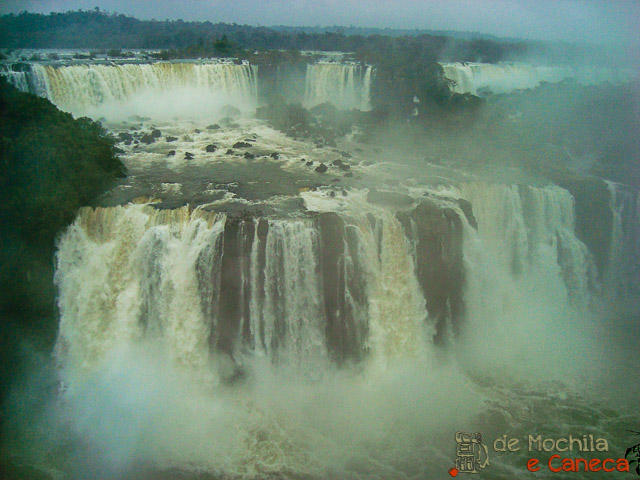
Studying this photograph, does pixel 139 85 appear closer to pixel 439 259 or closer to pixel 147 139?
pixel 147 139

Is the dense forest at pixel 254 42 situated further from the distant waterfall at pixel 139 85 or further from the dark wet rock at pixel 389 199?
the dark wet rock at pixel 389 199

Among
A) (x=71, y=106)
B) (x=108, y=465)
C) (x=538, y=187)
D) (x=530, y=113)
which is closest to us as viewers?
(x=108, y=465)

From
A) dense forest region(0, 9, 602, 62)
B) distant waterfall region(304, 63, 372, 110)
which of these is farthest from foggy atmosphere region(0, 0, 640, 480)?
dense forest region(0, 9, 602, 62)

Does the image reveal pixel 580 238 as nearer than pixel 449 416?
No

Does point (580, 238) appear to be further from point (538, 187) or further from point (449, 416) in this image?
point (449, 416)

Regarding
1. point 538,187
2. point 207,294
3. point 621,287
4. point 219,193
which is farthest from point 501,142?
point 207,294

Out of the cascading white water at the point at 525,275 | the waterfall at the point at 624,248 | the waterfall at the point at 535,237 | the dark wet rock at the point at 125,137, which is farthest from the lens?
the dark wet rock at the point at 125,137

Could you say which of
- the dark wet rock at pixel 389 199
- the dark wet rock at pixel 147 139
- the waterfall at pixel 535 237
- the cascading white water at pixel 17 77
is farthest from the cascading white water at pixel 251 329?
the cascading white water at pixel 17 77

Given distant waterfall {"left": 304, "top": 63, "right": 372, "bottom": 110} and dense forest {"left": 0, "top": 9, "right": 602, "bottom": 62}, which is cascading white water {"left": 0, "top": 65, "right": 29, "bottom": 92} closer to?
distant waterfall {"left": 304, "top": 63, "right": 372, "bottom": 110}
